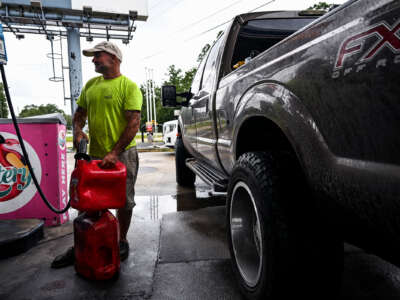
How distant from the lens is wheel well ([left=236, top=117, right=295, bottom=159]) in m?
1.94

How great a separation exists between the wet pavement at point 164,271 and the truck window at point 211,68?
5.19 ft

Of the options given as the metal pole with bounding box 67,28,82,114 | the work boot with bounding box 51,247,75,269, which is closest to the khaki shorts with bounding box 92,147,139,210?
the work boot with bounding box 51,247,75,269

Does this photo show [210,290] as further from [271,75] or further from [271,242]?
[271,75]

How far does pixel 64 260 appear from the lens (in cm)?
241

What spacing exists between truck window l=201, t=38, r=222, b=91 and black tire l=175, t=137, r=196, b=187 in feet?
5.86

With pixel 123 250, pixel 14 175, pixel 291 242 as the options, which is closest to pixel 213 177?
pixel 123 250

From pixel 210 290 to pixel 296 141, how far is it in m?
1.28

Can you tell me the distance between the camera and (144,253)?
104 inches

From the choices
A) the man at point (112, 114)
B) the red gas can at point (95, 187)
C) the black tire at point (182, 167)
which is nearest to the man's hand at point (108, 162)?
the red gas can at point (95, 187)

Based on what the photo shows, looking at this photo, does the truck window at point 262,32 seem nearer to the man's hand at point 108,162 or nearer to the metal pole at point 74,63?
the man's hand at point 108,162

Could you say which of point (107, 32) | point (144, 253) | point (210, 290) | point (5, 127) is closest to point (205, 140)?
point (144, 253)

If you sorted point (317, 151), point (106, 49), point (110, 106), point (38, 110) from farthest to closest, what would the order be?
1. point (38, 110)
2. point (110, 106)
3. point (106, 49)
4. point (317, 151)

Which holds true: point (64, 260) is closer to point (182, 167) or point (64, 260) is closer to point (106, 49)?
point (106, 49)

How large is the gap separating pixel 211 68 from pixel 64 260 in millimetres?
2374
